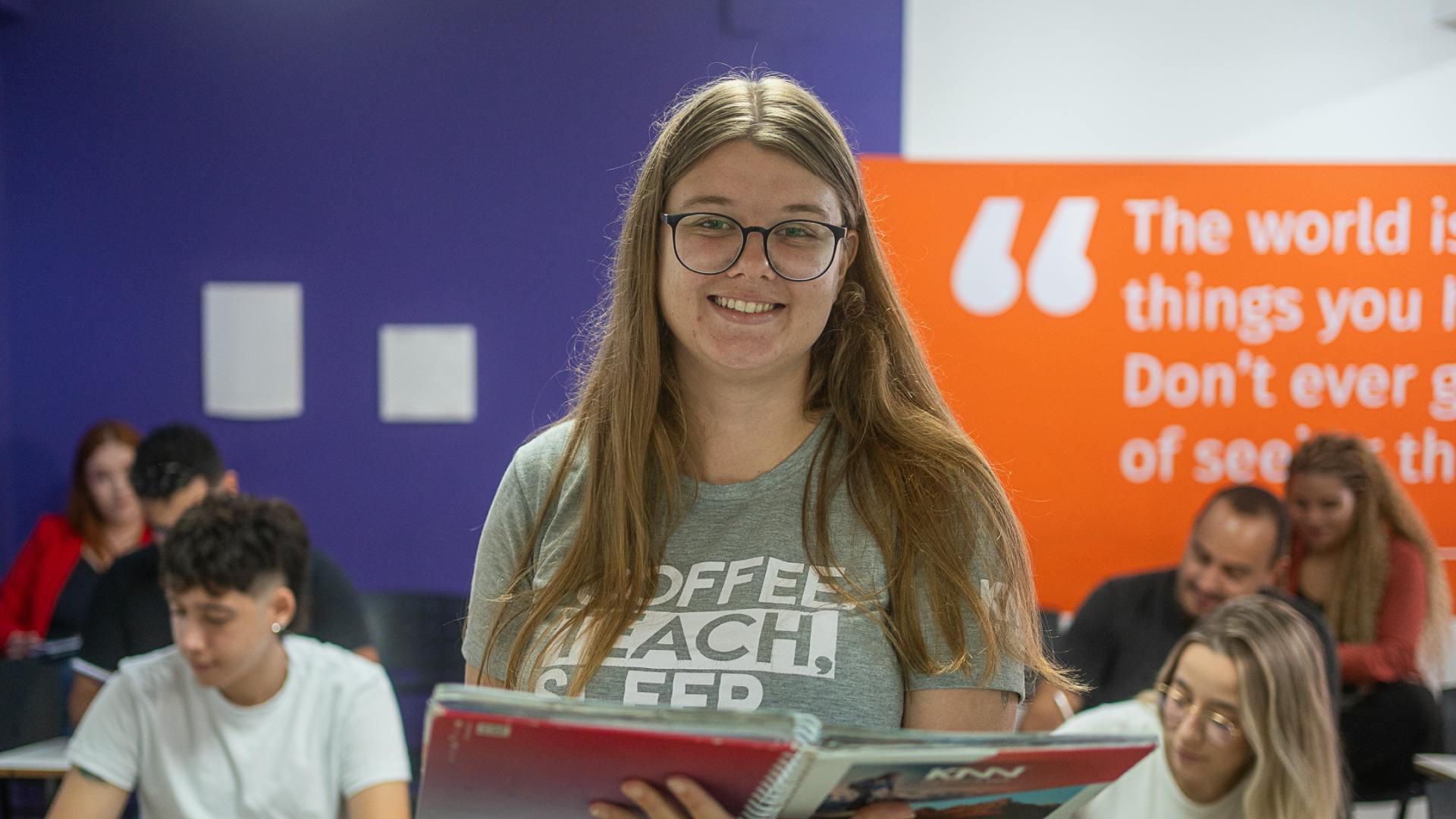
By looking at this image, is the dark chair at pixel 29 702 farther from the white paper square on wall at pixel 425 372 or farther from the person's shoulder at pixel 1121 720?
the person's shoulder at pixel 1121 720

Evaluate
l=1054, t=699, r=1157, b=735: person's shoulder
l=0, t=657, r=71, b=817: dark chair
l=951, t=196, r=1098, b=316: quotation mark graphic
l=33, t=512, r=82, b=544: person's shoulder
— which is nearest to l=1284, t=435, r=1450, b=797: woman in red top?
l=951, t=196, r=1098, b=316: quotation mark graphic

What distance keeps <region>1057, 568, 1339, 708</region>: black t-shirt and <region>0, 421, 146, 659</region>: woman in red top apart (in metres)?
3.24

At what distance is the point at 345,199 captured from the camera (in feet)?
14.5

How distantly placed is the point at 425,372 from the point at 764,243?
332 cm

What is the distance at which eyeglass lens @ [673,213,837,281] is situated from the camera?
1.31 metres

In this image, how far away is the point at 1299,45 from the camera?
4.22 m

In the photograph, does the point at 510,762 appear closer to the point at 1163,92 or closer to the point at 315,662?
the point at 315,662

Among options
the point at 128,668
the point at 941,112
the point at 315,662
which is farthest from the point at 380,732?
the point at 941,112

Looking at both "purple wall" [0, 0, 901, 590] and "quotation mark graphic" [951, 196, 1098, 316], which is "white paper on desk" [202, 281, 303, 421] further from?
"quotation mark graphic" [951, 196, 1098, 316]

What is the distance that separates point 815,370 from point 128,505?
3.78 metres

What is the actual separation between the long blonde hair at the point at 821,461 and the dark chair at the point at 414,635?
2.67 meters

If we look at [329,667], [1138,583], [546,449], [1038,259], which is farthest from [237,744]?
[1038,259]

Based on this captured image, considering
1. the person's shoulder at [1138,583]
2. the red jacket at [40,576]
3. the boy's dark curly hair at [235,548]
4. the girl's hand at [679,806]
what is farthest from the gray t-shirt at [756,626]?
the red jacket at [40,576]

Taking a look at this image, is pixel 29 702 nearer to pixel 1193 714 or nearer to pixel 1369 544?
pixel 1193 714
